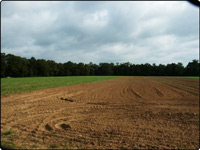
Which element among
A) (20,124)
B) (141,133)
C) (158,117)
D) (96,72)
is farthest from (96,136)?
(96,72)

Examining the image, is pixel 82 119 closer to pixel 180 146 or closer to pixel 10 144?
pixel 10 144

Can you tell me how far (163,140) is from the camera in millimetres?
3334

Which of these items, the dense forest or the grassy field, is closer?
the grassy field

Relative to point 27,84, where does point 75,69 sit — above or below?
above

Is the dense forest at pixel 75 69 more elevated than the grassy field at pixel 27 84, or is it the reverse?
the dense forest at pixel 75 69

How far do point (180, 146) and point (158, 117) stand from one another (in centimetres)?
204

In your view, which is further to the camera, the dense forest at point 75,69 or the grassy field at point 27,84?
the dense forest at point 75,69

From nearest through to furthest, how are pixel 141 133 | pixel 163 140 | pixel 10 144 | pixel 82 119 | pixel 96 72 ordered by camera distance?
1. pixel 10 144
2. pixel 163 140
3. pixel 141 133
4. pixel 82 119
5. pixel 96 72

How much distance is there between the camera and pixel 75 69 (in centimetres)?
9388

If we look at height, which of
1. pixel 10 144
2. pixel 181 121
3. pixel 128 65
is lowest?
pixel 181 121

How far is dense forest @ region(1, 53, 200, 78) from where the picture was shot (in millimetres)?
59469

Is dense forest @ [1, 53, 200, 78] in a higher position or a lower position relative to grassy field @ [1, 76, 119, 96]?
higher

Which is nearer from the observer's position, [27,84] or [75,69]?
[27,84]

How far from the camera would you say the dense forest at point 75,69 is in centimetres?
5947
